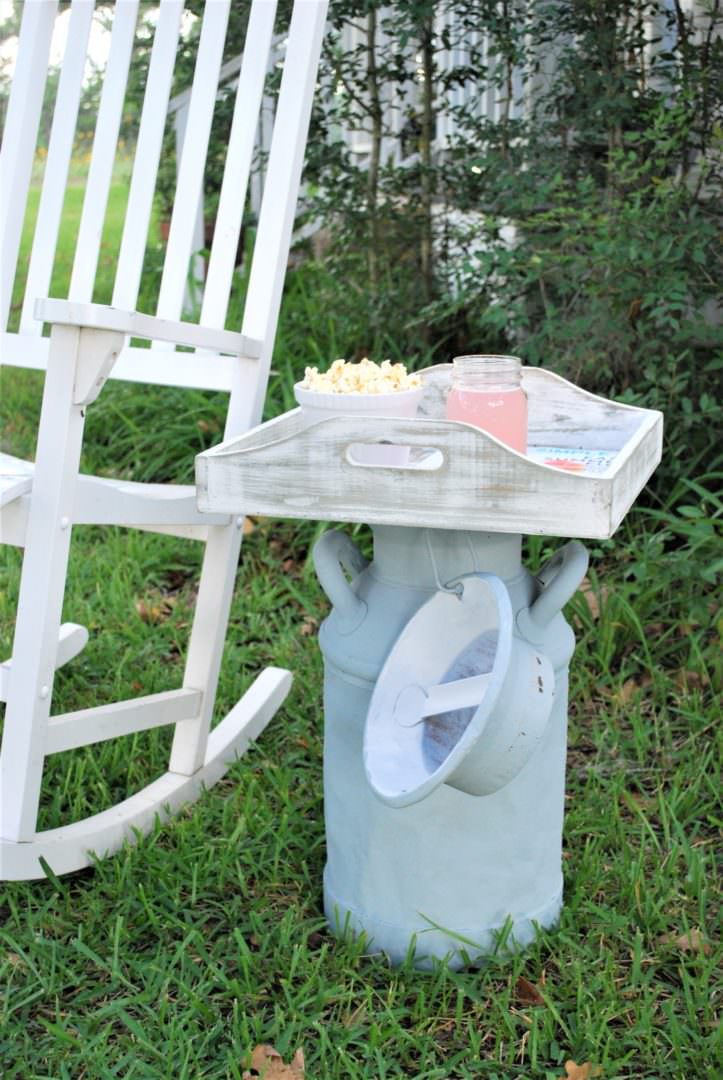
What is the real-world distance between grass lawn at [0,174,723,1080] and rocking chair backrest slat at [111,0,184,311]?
834mm

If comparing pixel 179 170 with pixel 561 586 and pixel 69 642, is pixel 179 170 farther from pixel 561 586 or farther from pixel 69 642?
pixel 561 586

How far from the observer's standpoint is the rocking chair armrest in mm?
A: 1561

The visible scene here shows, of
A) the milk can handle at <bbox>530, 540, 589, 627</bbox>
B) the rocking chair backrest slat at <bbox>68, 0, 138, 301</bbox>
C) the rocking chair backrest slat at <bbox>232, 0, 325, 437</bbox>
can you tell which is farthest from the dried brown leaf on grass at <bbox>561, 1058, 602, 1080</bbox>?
A: the rocking chair backrest slat at <bbox>68, 0, 138, 301</bbox>

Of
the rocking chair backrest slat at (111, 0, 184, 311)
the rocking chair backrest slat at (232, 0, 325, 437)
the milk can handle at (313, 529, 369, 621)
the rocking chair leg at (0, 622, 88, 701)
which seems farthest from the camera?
the rocking chair leg at (0, 622, 88, 701)

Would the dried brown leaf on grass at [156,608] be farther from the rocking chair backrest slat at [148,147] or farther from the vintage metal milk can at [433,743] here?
the vintage metal milk can at [433,743]

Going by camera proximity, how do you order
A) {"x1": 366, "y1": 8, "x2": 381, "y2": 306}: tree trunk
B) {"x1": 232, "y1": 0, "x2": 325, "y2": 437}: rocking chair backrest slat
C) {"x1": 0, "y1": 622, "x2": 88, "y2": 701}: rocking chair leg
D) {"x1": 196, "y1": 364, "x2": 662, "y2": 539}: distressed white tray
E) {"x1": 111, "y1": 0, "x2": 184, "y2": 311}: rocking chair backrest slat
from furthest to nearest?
{"x1": 366, "y1": 8, "x2": 381, "y2": 306}: tree trunk, {"x1": 0, "y1": 622, "x2": 88, "y2": 701}: rocking chair leg, {"x1": 111, "y1": 0, "x2": 184, "y2": 311}: rocking chair backrest slat, {"x1": 232, "y1": 0, "x2": 325, "y2": 437}: rocking chair backrest slat, {"x1": 196, "y1": 364, "x2": 662, "y2": 539}: distressed white tray

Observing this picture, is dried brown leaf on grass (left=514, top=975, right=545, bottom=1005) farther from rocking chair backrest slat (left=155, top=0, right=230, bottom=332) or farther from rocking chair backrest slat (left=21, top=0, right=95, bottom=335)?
rocking chair backrest slat (left=21, top=0, right=95, bottom=335)

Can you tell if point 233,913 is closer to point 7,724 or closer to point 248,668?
point 7,724

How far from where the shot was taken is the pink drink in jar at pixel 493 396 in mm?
1521

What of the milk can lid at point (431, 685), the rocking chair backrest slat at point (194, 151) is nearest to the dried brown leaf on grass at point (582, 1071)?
the milk can lid at point (431, 685)

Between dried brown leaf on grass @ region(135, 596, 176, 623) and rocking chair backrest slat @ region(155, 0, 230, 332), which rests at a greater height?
rocking chair backrest slat @ region(155, 0, 230, 332)

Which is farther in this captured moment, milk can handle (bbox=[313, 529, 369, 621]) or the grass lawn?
milk can handle (bbox=[313, 529, 369, 621])

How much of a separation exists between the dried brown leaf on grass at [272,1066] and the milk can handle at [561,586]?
619mm

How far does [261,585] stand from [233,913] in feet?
3.97
